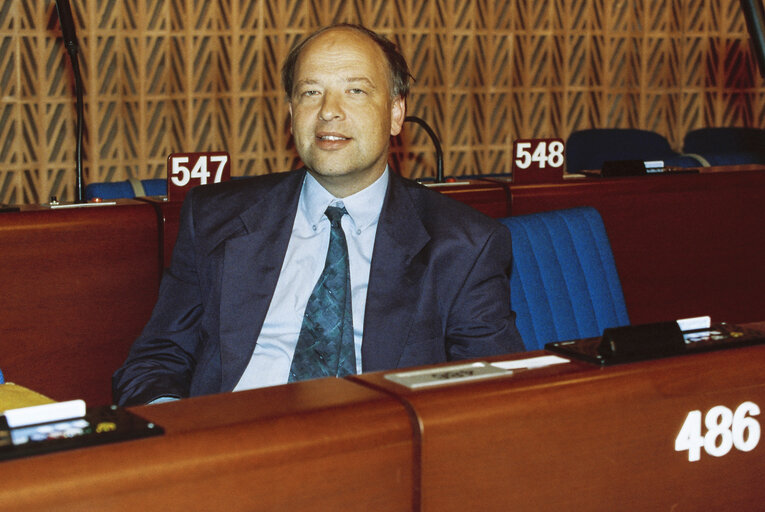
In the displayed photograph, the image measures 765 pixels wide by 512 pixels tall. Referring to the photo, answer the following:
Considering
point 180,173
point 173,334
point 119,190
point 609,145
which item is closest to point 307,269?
point 173,334

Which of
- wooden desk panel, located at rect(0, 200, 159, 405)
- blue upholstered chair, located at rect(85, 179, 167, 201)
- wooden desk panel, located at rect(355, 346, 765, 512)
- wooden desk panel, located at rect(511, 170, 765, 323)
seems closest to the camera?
wooden desk panel, located at rect(355, 346, 765, 512)

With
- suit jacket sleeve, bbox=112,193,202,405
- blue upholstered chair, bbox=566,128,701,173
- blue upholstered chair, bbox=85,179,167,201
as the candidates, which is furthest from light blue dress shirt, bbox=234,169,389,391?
blue upholstered chair, bbox=566,128,701,173

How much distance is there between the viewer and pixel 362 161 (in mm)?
1756

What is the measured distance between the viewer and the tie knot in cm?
171

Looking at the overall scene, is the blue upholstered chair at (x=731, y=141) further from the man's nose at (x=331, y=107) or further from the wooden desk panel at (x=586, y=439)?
the wooden desk panel at (x=586, y=439)

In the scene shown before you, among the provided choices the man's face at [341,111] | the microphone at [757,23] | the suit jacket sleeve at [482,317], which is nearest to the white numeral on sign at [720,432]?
the microphone at [757,23]

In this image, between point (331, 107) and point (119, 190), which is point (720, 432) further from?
point (119, 190)

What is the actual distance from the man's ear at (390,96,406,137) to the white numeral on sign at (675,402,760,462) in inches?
46.8

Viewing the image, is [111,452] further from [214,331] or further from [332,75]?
[332,75]

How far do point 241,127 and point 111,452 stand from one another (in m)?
5.32

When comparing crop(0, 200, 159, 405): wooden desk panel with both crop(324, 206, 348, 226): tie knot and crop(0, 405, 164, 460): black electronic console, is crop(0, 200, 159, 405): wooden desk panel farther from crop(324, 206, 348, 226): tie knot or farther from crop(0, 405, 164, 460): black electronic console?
crop(0, 405, 164, 460): black electronic console

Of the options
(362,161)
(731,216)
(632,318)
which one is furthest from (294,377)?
(731,216)

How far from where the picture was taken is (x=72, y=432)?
1.97 ft

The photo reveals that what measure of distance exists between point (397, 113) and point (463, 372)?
4.08 feet
